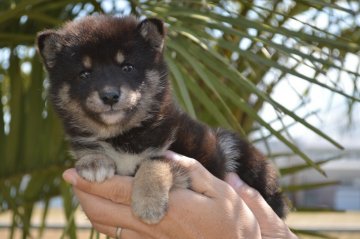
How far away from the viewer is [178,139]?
208 centimetres

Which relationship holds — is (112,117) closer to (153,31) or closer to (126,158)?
(126,158)

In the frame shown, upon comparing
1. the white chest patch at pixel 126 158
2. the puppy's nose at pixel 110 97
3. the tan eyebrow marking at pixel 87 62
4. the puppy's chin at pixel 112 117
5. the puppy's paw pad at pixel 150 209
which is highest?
the tan eyebrow marking at pixel 87 62

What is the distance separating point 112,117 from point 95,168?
0.57ft

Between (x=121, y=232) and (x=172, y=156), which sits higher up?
(x=172, y=156)

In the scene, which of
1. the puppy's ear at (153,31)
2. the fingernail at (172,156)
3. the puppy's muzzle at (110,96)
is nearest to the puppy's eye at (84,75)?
the puppy's muzzle at (110,96)

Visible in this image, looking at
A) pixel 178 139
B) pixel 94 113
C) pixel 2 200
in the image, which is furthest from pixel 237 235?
pixel 2 200

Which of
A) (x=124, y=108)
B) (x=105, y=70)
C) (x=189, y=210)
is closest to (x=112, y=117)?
(x=124, y=108)

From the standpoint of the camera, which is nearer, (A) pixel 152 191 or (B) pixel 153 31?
(A) pixel 152 191

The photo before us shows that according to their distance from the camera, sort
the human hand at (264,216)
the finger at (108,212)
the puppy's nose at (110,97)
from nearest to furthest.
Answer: the puppy's nose at (110,97)
the finger at (108,212)
the human hand at (264,216)

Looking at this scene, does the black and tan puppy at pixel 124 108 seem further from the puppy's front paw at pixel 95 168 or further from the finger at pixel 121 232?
the finger at pixel 121 232

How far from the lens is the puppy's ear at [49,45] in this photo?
80.1 inches

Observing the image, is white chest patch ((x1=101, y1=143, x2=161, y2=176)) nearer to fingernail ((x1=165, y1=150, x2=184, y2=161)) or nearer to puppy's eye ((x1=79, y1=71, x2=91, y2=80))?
fingernail ((x1=165, y1=150, x2=184, y2=161))

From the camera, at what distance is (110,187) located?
6.48ft

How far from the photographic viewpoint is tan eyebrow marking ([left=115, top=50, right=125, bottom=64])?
77.2 inches
